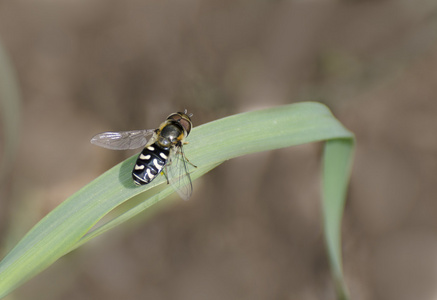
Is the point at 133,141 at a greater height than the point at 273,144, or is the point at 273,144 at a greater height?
the point at 133,141

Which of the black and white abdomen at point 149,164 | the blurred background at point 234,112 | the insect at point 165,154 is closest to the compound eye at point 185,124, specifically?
the insect at point 165,154

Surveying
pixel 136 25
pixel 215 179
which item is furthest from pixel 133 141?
pixel 136 25

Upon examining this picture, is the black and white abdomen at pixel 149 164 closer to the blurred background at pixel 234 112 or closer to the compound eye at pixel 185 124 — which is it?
the compound eye at pixel 185 124

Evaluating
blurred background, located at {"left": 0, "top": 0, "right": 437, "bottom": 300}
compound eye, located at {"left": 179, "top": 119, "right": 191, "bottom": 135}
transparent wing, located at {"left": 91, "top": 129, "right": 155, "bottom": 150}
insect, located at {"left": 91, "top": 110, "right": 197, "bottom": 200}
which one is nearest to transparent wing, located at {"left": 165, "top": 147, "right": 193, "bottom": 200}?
insect, located at {"left": 91, "top": 110, "right": 197, "bottom": 200}

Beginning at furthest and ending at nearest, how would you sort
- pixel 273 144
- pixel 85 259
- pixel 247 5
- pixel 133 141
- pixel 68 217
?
pixel 247 5, pixel 85 259, pixel 133 141, pixel 273 144, pixel 68 217

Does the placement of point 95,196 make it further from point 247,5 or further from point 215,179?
point 247,5

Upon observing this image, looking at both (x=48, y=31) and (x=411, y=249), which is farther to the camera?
(x=48, y=31)
